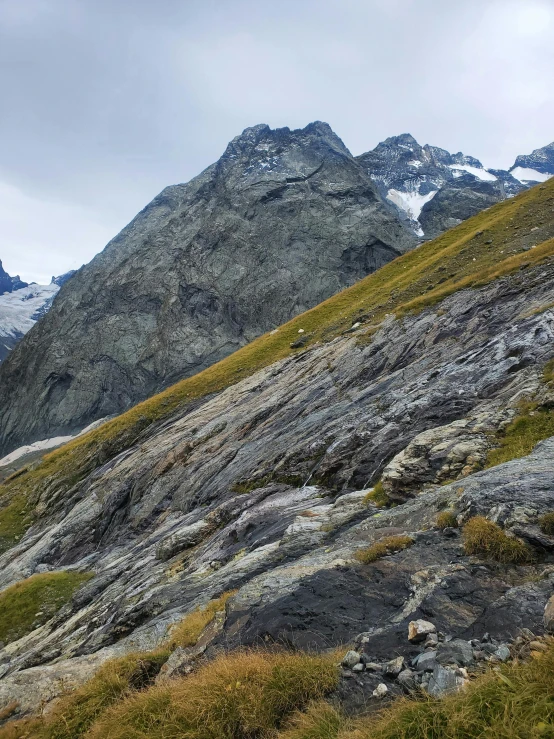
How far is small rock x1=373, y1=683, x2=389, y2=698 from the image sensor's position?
648cm

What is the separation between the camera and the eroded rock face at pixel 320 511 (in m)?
8.98

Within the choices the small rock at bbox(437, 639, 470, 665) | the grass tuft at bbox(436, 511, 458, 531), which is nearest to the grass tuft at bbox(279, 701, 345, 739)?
the small rock at bbox(437, 639, 470, 665)

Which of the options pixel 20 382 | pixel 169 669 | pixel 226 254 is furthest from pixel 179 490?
pixel 20 382

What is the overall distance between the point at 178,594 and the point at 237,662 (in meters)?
9.58

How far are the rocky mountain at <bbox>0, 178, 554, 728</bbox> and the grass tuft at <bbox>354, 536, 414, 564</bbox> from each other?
0.05 metres

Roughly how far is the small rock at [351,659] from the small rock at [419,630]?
41.6 inches

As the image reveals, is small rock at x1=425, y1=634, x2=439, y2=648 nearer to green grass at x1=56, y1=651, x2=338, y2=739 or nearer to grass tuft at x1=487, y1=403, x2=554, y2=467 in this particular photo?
green grass at x1=56, y1=651, x2=338, y2=739

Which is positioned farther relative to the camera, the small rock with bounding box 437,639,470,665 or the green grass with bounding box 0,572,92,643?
the green grass with bounding box 0,572,92,643

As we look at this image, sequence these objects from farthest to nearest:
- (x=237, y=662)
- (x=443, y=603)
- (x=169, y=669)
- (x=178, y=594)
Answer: (x=178, y=594) → (x=169, y=669) → (x=443, y=603) → (x=237, y=662)

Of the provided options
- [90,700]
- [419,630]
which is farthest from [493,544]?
[90,700]

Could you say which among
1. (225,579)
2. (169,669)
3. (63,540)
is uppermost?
(169,669)

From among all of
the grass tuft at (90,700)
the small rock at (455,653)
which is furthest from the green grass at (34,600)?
the small rock at (455,653)

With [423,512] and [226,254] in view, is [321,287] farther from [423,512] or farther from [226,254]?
[423,512]

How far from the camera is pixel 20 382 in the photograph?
173m
